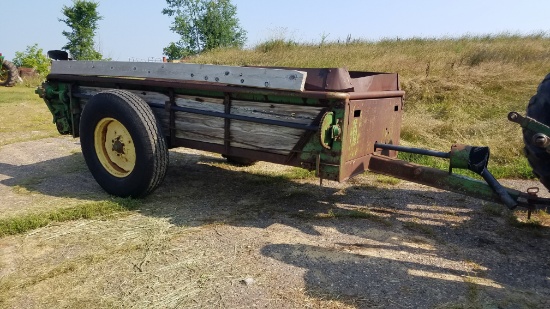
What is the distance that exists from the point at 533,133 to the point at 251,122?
2006 millimetres

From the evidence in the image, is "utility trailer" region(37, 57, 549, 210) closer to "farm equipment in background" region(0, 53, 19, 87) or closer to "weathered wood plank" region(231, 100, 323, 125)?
"weathered wood plank" region(231, 100, 323, 125)

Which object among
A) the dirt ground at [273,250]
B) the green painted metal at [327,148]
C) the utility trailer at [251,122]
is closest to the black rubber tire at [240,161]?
the dirt ground at [273,250]

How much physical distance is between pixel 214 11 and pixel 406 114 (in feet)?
123

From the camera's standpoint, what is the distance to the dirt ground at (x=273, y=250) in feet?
8.55

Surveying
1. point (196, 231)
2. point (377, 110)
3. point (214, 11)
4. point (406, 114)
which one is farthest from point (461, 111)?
point (214, 11)

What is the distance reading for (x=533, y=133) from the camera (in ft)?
9.28

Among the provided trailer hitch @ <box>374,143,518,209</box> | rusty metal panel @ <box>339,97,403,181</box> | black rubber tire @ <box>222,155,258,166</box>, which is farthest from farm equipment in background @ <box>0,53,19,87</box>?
trailer hitch @ <box>374,143,518,209</box>

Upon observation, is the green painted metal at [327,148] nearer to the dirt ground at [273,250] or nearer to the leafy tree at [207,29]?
the dirt ground at [273,250]

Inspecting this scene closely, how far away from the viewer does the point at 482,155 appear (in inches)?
132

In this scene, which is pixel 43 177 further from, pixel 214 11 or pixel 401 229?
pixel 214 11

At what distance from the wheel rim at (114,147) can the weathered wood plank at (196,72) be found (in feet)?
1.64

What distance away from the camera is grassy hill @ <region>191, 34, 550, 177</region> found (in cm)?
709

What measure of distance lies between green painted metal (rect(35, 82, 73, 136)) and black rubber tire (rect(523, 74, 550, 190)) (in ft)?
14.0

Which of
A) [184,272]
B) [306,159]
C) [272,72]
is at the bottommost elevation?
[184,272]
